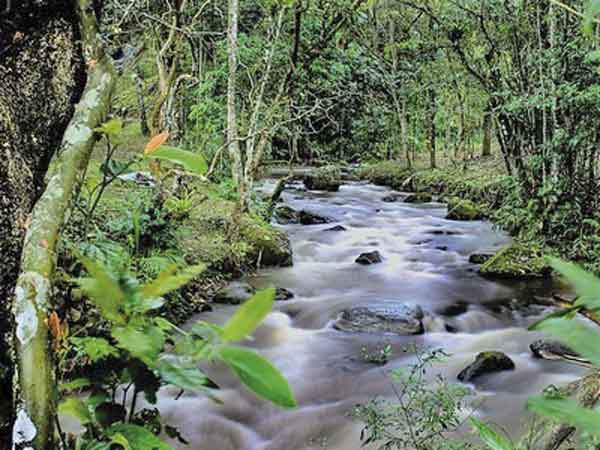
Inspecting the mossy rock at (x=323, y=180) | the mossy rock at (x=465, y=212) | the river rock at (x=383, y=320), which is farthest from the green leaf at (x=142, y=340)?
the mossy rock at (x=323, y=180)

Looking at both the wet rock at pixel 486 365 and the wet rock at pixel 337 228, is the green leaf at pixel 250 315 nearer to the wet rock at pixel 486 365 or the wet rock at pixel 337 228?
the wet rock at pixel 486 365

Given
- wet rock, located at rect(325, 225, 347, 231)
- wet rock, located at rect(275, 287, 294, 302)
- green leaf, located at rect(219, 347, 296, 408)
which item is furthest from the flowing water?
green leaf, located at rect(219, 347, 296, 408)

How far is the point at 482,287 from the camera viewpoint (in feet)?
25.0

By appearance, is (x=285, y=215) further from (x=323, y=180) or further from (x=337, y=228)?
(x=323, y=180)

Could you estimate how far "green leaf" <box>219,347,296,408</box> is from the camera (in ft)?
1.82

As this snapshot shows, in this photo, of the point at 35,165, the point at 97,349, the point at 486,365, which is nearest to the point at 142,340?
the point at 97,349

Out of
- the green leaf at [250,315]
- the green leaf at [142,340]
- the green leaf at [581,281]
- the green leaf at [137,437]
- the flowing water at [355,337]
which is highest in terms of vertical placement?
the green leaf at [581,281]

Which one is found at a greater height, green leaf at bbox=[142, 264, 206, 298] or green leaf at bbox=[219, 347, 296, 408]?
green leaf at bbox=[142, 264, 206, 298]

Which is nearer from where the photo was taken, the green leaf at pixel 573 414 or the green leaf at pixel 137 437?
the green leaf at pixel 573 414

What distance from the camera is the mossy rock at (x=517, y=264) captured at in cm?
773

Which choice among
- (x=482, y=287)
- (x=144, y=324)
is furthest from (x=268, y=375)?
(x=482, y=287)

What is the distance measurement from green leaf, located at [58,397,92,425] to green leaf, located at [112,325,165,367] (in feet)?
0.59

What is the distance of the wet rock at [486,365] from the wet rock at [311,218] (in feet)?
21.2

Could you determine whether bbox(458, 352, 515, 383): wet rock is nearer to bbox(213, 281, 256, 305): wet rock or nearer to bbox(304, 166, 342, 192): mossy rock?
bbox(213, 281, 256, 305): wet rock
